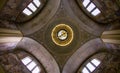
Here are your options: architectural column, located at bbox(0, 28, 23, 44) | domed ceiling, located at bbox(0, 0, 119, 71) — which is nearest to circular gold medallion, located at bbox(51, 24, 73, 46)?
domed ceiling, located at bbox(0, 0, 119, 71)

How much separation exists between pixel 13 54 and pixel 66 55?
3394 mm

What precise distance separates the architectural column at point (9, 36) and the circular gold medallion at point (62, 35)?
286cm

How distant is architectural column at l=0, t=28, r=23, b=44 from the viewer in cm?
1060

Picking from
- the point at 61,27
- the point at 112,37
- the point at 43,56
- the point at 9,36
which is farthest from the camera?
the point at 61,27

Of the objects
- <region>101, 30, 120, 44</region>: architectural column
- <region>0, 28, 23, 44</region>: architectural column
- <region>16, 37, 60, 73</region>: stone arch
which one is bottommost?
<region>101, 30, 120, 44</region>: architectural column

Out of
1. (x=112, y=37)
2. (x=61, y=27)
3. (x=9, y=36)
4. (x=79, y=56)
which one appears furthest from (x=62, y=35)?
(x=9, y=36)

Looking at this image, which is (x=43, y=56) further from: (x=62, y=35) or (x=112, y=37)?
(x=112, y=37)

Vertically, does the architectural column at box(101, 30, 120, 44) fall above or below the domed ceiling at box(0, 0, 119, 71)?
below

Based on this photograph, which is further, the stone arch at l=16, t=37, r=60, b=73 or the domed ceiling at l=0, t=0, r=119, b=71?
the stone arch at l=16, t=37, r=60, b=73

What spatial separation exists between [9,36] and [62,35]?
4767 millimetres

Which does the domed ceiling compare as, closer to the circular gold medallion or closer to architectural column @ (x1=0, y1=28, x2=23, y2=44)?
the circular gold medallion

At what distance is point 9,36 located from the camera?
441 inches

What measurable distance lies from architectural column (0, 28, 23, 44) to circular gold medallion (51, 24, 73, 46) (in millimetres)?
2859

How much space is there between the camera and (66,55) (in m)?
15.0
